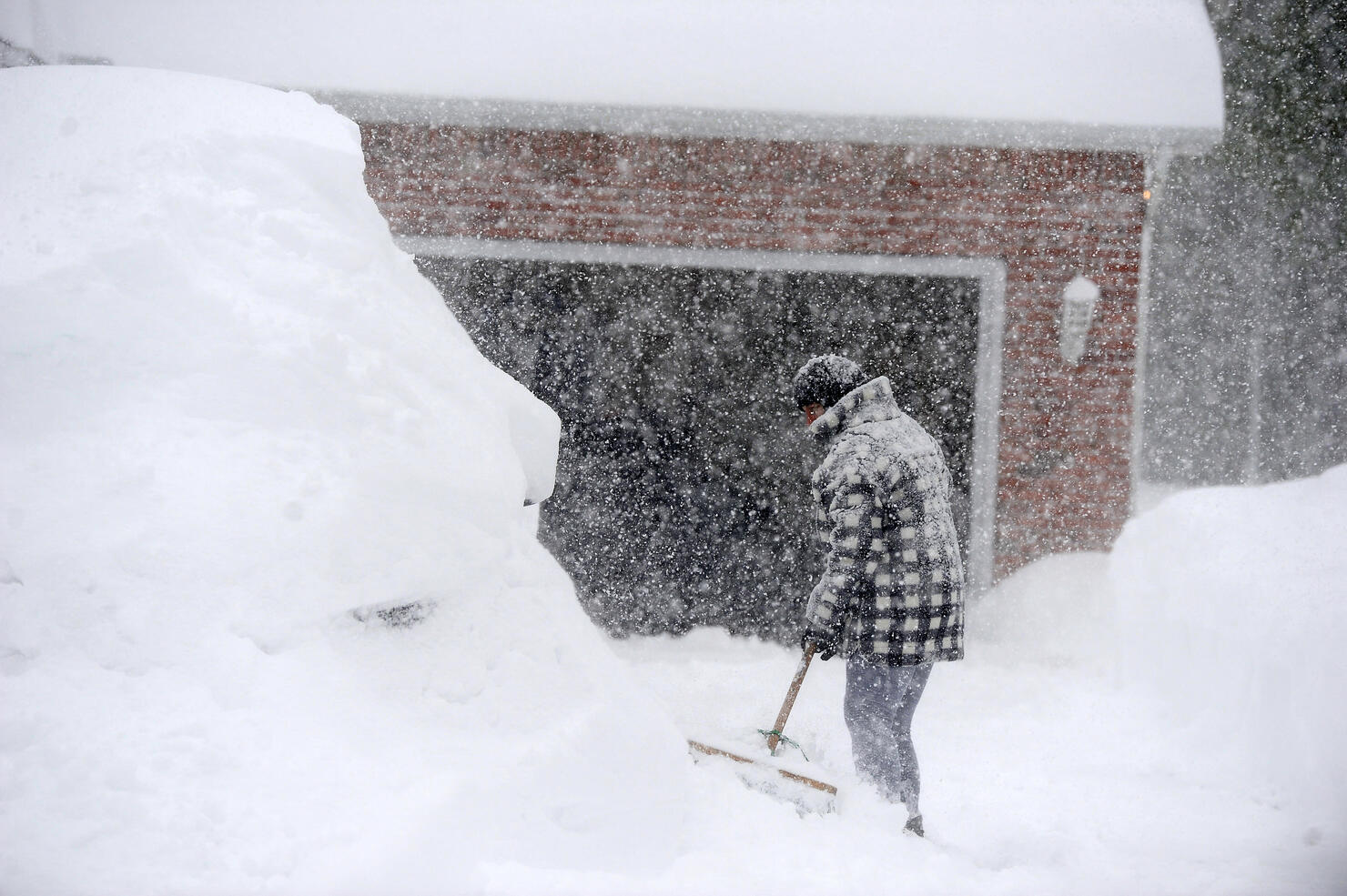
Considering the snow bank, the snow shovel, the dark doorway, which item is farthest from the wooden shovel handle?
the dark doorway

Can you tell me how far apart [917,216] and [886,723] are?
143 inches

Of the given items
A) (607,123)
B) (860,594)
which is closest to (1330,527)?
(860,594)

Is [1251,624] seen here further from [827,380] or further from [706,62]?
[706,62]

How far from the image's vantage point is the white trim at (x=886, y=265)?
5438mm

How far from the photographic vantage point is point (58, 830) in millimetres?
1300

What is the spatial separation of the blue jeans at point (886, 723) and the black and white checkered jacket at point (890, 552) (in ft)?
0.27

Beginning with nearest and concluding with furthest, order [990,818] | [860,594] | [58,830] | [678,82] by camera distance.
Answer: [58,830]
[860,594]
[990,818]
[678,82]

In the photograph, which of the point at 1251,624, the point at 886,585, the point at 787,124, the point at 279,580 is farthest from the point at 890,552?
the point at 787,124

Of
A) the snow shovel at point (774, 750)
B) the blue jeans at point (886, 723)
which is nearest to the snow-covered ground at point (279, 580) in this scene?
the snow shovel at point (774, 750)

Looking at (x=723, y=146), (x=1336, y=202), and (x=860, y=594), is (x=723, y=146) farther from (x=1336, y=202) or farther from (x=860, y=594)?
(x=1336, y=202)

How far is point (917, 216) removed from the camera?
541 centimetres

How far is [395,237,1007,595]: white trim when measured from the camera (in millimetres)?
5438

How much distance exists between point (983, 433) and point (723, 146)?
2.54 meters

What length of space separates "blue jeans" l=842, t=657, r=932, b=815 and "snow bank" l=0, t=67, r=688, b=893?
3.76ft
